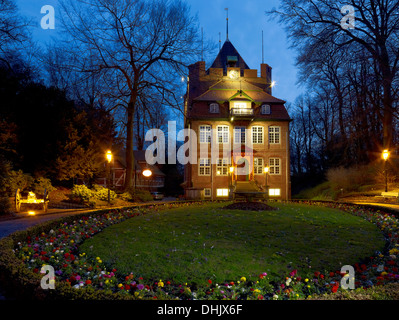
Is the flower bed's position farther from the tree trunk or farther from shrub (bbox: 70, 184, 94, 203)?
the tree trunk

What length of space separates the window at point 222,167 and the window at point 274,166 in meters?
4.70

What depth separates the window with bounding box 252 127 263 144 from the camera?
32.0 m

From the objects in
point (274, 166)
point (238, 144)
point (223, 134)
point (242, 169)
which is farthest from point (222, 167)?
point (274, 166)

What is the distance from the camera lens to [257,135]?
32125 millimetres

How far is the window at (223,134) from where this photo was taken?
3172 centimetres

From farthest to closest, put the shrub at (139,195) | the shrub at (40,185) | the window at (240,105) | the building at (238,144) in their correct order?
the window at (240,105) < the building at (238,144) < the shrub at (139,195) < the shrub at (40,185)

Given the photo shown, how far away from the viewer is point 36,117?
20.7 metres

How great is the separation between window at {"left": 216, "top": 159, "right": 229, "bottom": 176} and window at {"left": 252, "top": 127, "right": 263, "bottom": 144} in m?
3.86

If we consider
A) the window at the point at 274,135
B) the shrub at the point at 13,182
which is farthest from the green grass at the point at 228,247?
the window at the point at 274,135

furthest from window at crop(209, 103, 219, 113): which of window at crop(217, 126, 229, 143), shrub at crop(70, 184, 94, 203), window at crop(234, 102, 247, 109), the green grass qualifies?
the green grass

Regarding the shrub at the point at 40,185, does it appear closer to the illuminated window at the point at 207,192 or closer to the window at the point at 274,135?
the illuminated window at the point at 207,192

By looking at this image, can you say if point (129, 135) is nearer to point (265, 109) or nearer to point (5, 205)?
point (5, 205)
